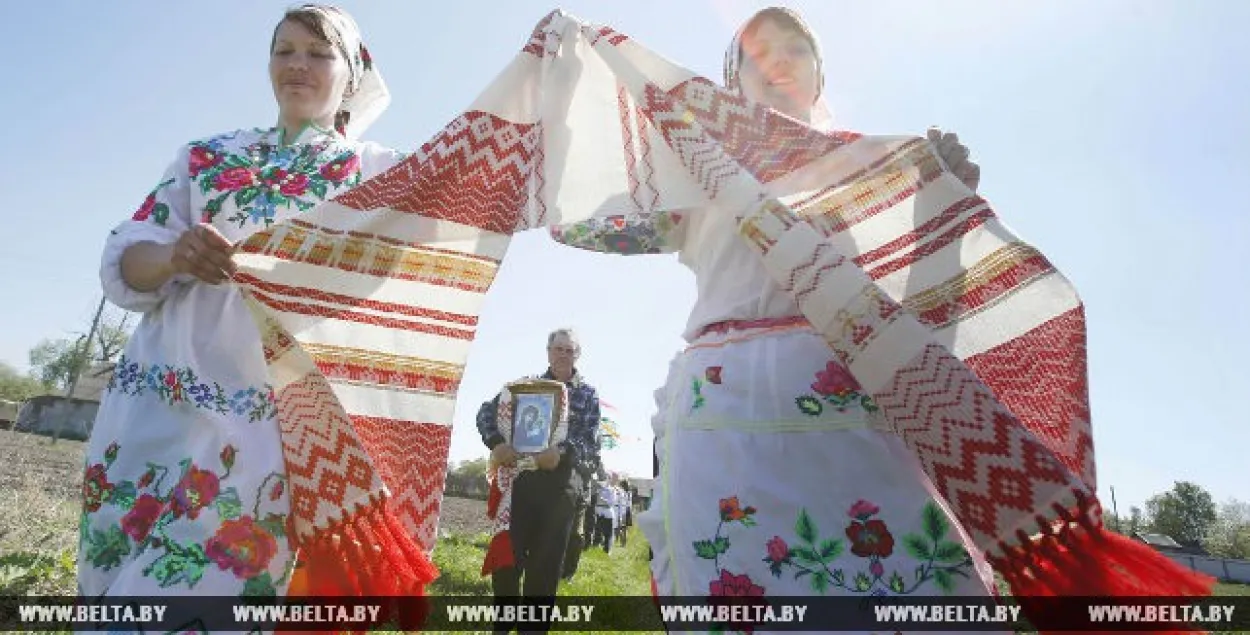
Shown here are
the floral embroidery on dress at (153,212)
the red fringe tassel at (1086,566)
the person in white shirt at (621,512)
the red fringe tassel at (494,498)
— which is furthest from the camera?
the person in white shirt at (621,512)

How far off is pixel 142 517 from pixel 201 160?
40.8 inches

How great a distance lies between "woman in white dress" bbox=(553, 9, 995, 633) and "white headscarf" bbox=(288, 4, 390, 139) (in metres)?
1.33

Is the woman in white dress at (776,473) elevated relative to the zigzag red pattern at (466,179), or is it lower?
lower

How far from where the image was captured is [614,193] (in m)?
2.12

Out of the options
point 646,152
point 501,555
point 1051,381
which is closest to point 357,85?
point 646,152

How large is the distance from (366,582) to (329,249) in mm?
863

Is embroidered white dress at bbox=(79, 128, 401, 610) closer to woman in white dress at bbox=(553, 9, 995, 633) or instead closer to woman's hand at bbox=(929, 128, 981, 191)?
woman in white dress at bbox=(553, 9, 995, 633)

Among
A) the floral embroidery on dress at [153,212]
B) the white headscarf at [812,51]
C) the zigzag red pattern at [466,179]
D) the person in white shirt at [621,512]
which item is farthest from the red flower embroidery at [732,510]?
the person in white shirt at [621,512]

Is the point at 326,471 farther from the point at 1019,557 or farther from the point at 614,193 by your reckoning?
the point at 1019,557

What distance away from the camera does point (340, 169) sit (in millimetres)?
2133

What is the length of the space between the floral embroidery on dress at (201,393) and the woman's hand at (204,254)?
0.82 ft

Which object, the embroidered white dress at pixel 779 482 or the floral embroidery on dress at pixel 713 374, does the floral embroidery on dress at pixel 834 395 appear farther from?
the floral embroidery on dress at pixel 713 374

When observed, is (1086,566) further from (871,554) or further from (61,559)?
(61,559)

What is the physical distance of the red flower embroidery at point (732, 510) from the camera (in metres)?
1.70
